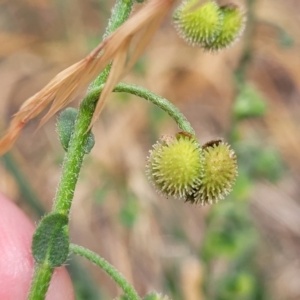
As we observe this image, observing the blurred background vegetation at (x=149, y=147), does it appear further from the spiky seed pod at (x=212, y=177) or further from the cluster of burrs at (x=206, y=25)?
the spiky seed pod at (x=212, y=177)

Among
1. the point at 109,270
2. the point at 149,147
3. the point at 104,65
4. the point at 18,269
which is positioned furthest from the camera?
the point at 149,147

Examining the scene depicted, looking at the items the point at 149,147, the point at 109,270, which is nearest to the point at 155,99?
the point at 109,270

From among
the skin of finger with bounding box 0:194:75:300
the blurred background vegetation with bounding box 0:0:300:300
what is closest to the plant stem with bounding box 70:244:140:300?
the skin of finger with bounding box 0:194:75:300

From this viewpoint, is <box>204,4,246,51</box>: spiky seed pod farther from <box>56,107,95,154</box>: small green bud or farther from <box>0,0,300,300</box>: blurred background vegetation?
<box>0,0,300,300</box>: blurred background vegetation

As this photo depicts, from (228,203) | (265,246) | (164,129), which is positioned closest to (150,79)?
(164,129)

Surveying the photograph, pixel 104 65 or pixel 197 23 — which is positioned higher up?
pixel 197 23

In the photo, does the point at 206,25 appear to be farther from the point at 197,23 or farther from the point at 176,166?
the point at 176,166

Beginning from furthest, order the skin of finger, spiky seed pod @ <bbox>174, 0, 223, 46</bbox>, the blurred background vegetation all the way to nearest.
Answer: the blurred background vegetation, the skin of finger, spiky seed pod @ <bbox>174, 0, 223, 46</bbox>
